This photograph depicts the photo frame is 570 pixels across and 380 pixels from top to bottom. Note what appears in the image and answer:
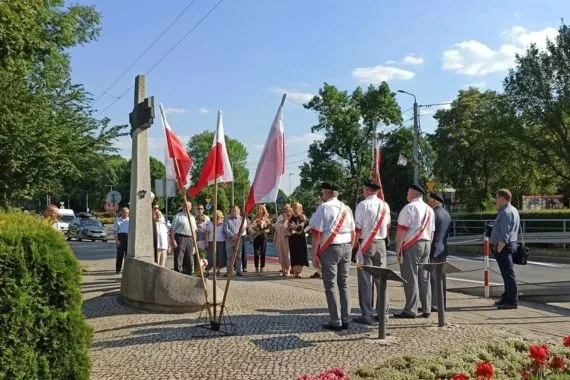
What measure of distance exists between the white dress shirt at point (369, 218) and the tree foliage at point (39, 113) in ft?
28.9

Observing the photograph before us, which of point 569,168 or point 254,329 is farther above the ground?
point 569,168

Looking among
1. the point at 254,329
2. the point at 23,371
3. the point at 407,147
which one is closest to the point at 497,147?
the point at 407,147

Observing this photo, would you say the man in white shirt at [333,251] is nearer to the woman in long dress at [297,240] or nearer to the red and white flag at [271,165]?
the red and white flag at [271,165]

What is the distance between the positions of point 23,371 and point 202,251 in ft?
33.0

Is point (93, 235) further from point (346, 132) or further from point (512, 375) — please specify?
point (512, 375)

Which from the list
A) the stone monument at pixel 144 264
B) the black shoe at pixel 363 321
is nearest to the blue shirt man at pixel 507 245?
the black shoe at pixel 363 321

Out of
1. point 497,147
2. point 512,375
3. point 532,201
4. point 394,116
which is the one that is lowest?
point 512,375

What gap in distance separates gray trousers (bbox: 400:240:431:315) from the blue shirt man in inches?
66.7

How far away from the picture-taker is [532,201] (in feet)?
132

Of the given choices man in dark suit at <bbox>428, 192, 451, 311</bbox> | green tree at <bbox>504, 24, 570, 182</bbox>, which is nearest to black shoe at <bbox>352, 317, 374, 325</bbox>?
man in dark suit at <bbox>428, 192, 451, 311</bbox>

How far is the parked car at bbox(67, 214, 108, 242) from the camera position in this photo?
4062cm

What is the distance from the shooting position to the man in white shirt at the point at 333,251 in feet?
23.2

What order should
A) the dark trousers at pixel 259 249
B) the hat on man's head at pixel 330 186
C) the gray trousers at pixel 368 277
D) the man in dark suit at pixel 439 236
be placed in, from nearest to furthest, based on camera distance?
the hat on man's head at pixel 330 186
the gray trousers at pixel 368 277
the man in dark suit at pixel 439 236
the dark trousers at pixel 259 249

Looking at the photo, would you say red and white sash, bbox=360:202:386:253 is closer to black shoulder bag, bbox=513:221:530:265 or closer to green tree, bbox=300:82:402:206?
black shoulder bag, bbox=513:221:530:265
